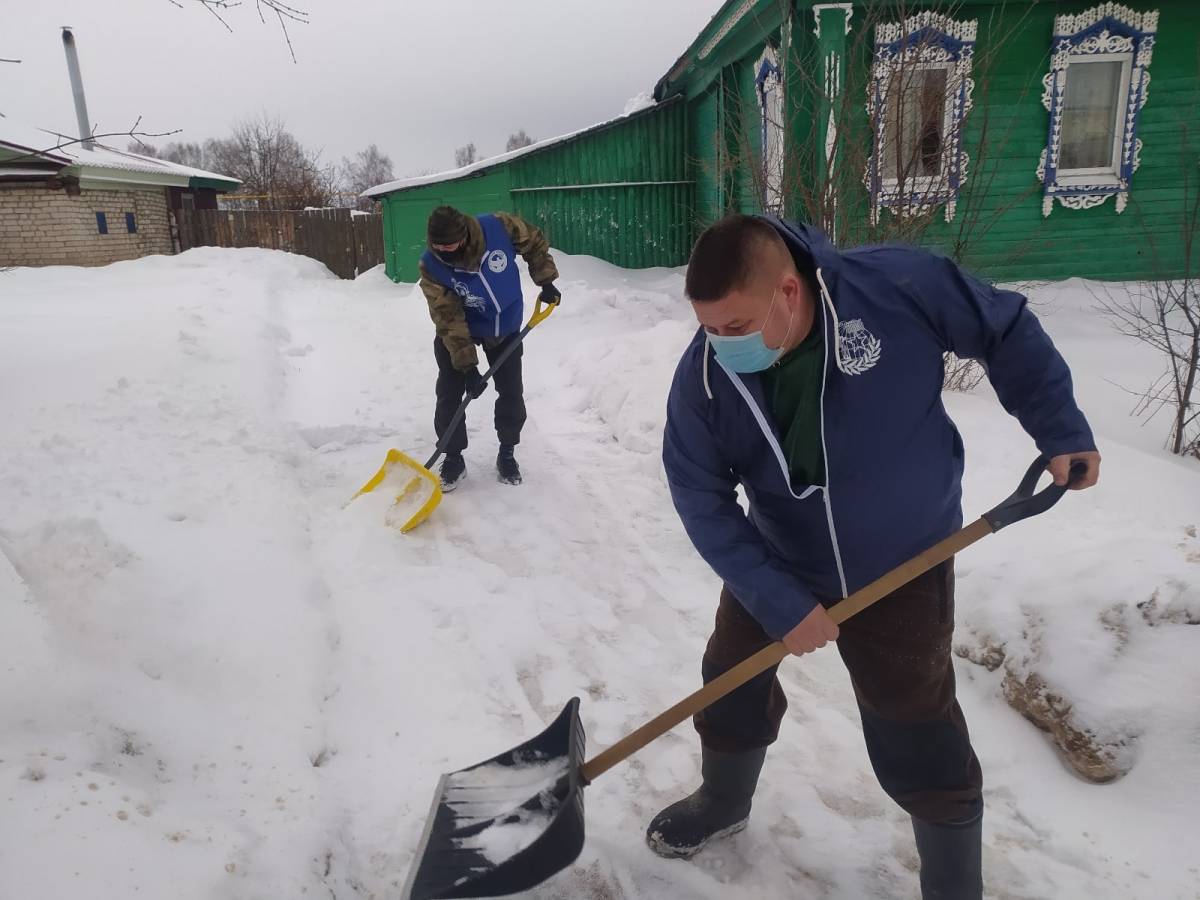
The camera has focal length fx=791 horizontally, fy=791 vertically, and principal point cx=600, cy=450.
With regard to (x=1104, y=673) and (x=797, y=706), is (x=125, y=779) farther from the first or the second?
(x=1104, y=673)

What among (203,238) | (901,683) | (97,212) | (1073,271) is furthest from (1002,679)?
(203,238)

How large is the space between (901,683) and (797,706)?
1.12 m

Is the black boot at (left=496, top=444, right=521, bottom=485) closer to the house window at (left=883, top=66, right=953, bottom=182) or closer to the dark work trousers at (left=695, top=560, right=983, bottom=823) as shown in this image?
the house window at (left=883, top=66, right=953, bottom=182)

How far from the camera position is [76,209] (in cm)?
1738

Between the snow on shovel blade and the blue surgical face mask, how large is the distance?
1.06 metres

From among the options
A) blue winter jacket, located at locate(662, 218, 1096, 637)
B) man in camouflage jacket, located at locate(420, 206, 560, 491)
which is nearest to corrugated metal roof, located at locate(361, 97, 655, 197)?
man in camouflage jacket, located at locate(420, 206, 560, 491)

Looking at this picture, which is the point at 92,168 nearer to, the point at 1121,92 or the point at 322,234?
the point at 322,234

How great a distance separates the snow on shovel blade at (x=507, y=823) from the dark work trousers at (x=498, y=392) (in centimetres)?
283

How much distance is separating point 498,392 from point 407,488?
34.1 inches

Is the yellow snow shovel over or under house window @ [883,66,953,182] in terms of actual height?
under

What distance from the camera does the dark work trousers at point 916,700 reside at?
5.74ft

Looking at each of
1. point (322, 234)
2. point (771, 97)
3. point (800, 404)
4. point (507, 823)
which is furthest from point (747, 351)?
point (322, 234)

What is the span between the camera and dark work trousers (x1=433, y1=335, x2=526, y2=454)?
15.8 feet

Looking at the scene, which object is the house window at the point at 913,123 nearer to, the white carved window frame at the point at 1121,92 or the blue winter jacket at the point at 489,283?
the blue winter jacket at the point at 489,283
